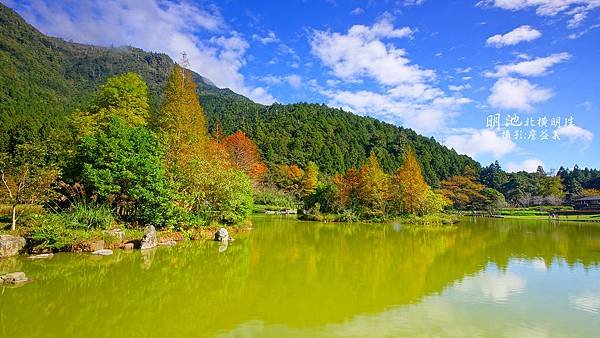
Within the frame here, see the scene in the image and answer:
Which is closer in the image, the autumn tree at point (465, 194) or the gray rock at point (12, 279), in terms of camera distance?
the gray rock at point (12, 279)

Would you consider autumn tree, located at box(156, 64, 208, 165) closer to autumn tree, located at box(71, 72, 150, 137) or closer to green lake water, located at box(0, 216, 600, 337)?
autumn tree, located at box(71, 72, 150, 137)

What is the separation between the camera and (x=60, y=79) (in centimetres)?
7875

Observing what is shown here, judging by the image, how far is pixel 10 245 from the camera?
12602 mm

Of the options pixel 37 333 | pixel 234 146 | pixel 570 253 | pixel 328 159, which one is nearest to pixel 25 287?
pixel 37 333

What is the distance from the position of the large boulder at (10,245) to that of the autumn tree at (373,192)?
27584 millimetres

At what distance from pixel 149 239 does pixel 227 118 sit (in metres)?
68.8

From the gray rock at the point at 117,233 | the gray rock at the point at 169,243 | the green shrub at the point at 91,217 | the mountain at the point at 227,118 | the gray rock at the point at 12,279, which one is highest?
the mountain at the point at 227,118

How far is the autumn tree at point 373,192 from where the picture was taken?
36156 mm

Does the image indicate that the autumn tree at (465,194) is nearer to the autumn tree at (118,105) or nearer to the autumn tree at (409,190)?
the autumn tree at (409,190)

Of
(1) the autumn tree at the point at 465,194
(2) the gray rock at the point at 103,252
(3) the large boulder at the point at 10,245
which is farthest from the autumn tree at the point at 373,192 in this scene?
(3) the large boulder at the point at 10,245

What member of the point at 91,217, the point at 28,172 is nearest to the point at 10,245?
the point at 91,217

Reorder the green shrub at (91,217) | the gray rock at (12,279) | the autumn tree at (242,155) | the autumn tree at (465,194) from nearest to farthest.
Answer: the gray rock at (12,279), the green shrub at (91,217), the autumn tree at (242,155), the autumn tree at (465,194)

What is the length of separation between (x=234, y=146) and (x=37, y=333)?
41512 mm

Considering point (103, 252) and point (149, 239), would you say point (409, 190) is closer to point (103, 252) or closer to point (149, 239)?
point (149, 239)
